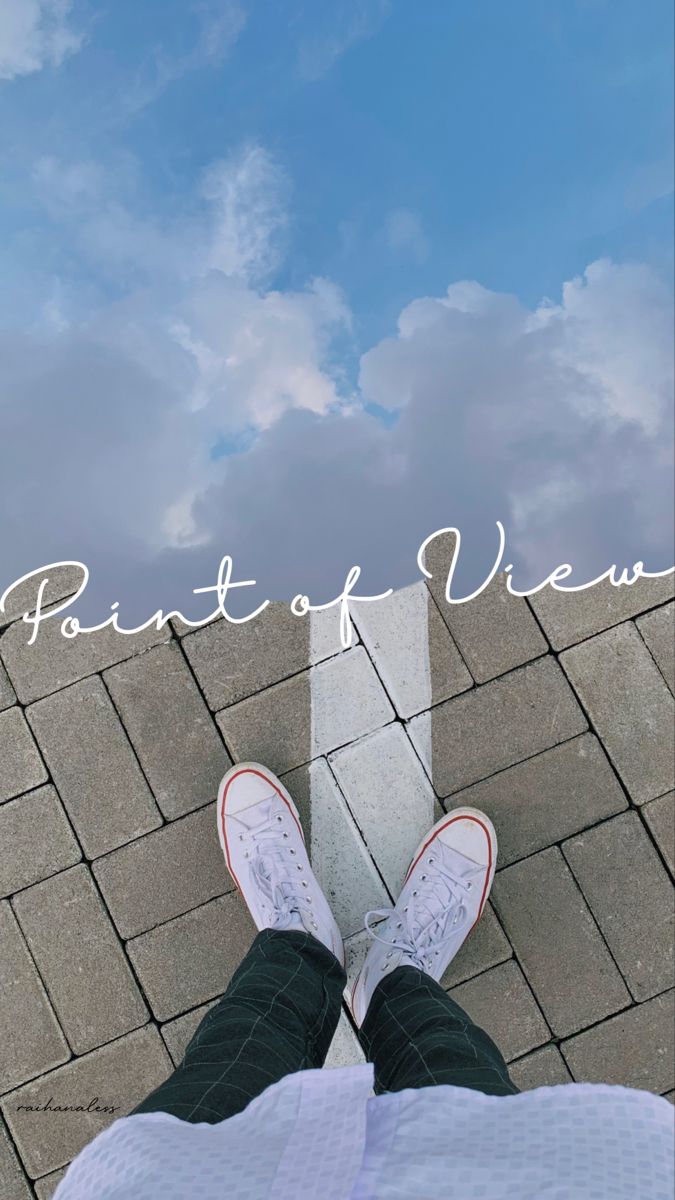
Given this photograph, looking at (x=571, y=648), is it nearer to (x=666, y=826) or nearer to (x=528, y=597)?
(x=528, y=597)

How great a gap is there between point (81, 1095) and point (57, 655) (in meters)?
1.27

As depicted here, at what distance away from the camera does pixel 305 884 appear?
2439 mm

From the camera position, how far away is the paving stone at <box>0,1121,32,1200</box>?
248 cm

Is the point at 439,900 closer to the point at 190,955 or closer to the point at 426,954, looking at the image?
the point at 426,954

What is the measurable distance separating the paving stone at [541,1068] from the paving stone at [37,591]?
1892 millimetres

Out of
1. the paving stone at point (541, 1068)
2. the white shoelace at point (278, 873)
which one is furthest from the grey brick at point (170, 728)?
the paving stone at point (541, 1068)

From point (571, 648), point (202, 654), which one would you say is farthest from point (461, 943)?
point (202, 654)

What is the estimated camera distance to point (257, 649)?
257cm

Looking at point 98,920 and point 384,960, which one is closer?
point 384,960

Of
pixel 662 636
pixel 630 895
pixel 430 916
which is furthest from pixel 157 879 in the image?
pixel 662 636

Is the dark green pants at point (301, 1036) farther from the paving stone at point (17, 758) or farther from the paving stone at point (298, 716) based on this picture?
the paving stone at point (17, 758)

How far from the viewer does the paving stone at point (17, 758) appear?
2566mm

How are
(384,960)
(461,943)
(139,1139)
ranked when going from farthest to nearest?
(461,943) < (384,960) < (139,1139)

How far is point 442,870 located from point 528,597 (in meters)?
0.83
